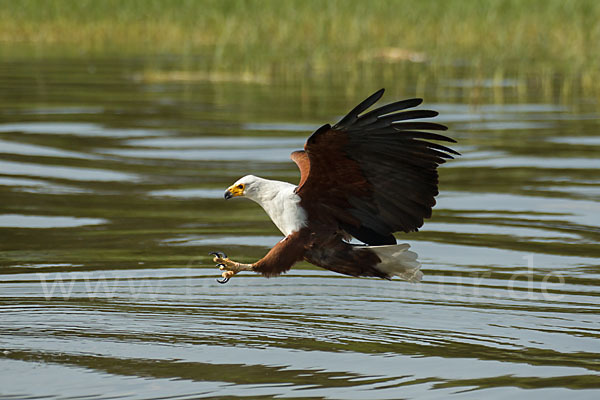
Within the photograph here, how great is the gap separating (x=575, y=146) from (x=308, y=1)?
580 inches

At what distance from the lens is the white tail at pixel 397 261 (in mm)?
6410

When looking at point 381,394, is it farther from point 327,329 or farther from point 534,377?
point 327,329

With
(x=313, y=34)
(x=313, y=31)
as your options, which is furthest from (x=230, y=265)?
(x=313, y=31)

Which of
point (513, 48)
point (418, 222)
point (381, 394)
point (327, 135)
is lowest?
point (381, 394)

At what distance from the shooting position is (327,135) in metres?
5.95

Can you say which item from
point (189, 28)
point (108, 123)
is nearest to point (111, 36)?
point (189, 28)

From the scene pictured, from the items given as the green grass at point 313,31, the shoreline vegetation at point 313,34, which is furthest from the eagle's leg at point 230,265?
the green grass at point 313,31

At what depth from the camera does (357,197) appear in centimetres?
652

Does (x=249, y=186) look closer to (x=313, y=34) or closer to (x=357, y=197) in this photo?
(x=357, y=197)

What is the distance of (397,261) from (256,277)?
6.39 ft

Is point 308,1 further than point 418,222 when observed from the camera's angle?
Yes

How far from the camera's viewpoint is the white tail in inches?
252

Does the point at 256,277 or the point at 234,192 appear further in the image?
the point at 256,277

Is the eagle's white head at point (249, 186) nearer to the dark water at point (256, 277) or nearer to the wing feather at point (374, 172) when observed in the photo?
the wing feather at point (374, 172)
